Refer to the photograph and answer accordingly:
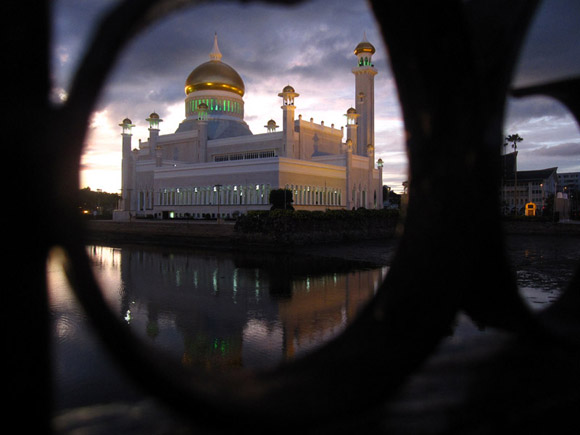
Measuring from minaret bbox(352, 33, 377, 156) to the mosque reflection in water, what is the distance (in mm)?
18273

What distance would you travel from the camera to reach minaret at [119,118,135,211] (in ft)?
106

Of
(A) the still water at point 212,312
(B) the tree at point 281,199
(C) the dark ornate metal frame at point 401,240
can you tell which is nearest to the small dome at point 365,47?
(B) the tree at point 281,199

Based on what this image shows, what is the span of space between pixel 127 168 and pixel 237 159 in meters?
9.21

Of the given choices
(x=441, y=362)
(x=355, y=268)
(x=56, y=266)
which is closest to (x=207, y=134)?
(x=56, y=266)

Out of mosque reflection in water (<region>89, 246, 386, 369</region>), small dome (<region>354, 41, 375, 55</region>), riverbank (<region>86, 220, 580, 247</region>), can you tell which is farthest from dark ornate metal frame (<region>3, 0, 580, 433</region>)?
small dome (<region>354, 41, 375, 55</region>)

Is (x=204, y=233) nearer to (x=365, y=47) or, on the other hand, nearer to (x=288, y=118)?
(x=288, y=118)

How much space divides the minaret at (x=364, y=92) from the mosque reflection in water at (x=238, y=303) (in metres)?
18.3

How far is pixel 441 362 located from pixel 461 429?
2.91ft

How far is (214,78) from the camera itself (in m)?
32.9

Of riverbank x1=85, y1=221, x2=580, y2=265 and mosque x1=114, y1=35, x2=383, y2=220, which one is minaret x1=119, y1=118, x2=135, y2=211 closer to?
mosque x1=114, y1=35, x2=383, y2=220

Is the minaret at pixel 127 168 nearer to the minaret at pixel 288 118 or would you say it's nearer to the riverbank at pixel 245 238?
the riverbank at pixel 245 238

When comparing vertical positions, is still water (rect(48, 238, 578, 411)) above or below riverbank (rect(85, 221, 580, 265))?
below

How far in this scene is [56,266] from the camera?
1215 centimetres

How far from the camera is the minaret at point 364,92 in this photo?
29000 millimetres
